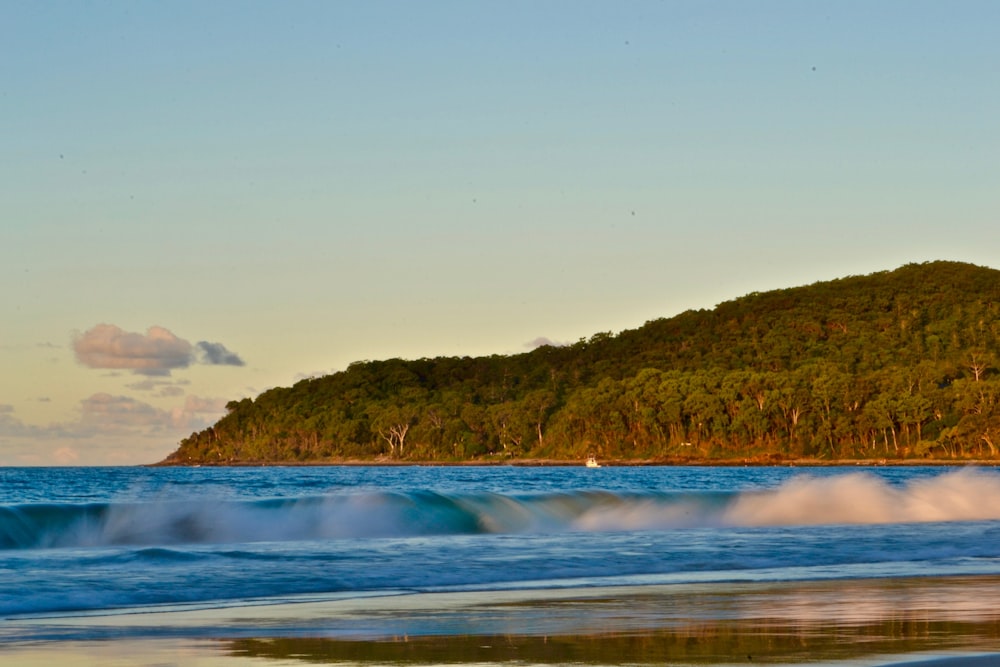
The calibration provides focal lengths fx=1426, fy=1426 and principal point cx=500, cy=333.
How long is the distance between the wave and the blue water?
2.2 inches

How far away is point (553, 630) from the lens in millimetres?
11656

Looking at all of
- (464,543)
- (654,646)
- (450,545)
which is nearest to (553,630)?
(654,646)

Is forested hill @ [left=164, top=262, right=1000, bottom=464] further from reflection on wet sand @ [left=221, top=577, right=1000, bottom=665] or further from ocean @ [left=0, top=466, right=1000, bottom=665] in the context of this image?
reflection on wet sand @ [left=221, top=577, right=1000, bottom=665]

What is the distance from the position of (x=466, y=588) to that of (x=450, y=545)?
6.36 meters

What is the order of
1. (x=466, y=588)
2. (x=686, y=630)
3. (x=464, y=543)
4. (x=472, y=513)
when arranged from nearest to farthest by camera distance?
(x=686, y=630), (x=466, y=588), (x=464, y=543), (x=472, y=513)

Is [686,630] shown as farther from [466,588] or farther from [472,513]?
[472,513]

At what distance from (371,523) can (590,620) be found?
56.4 ft

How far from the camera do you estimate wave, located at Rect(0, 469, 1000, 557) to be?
26688 mm

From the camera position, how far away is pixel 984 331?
182m

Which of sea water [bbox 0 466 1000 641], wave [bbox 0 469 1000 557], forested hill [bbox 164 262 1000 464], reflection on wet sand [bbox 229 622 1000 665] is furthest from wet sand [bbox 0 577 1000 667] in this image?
forested hill [bbox 164 262 1000 464]

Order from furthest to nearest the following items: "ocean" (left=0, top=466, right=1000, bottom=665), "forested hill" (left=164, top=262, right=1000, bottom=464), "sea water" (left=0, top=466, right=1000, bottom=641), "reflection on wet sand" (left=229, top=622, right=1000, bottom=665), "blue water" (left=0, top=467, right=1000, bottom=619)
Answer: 1. "forested hill" (left=164, top=262, right=1000, bottom=464)
2. "blue water" (left=0, top=467, right=1000, bottom=619)
3. "sea water" (left=0, top=466, right=1000, bottom=641)
4. "ocean" (left=0, top=466, right=1000, bottom=665)
5. "reflection on wet sand" (left=229, top=622, right=1000, bottom=665)

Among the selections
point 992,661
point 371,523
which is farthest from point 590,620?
point 371,523

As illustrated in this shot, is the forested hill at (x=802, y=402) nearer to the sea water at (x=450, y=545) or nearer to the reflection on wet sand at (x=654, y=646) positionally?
the sea water at (x=450, y=545)

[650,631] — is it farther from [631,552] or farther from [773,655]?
[631,552]
